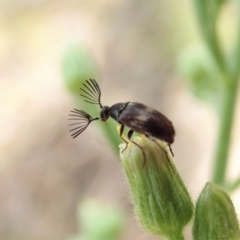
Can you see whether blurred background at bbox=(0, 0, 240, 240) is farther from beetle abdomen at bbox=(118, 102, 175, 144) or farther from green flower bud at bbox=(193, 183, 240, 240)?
green flower bud at bbox=(193, 183, 240, 240)

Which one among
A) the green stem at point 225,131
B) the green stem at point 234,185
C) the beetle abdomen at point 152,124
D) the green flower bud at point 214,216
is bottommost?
the green flower bud at point 214,216

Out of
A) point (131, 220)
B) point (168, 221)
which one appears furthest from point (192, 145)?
point (168, 221)

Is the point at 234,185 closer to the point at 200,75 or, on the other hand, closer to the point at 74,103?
the point at 200,75

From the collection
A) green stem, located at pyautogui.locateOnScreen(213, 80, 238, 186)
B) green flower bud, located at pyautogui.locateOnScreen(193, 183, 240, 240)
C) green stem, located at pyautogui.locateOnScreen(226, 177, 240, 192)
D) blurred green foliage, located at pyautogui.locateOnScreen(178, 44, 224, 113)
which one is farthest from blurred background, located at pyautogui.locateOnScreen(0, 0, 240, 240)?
green flower bud, located at pyautogui.locateOnScreen(193, 183, 240, 240)

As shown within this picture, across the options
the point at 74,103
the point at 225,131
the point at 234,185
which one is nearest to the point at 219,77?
the point at 225,131

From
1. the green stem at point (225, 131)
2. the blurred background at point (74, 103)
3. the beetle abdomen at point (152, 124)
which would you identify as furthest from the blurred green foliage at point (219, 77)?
the blurred background at point (74, 103)

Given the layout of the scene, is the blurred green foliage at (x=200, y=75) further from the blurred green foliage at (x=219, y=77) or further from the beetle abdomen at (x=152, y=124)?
the beetle abdomen at (x=152, y=124)
